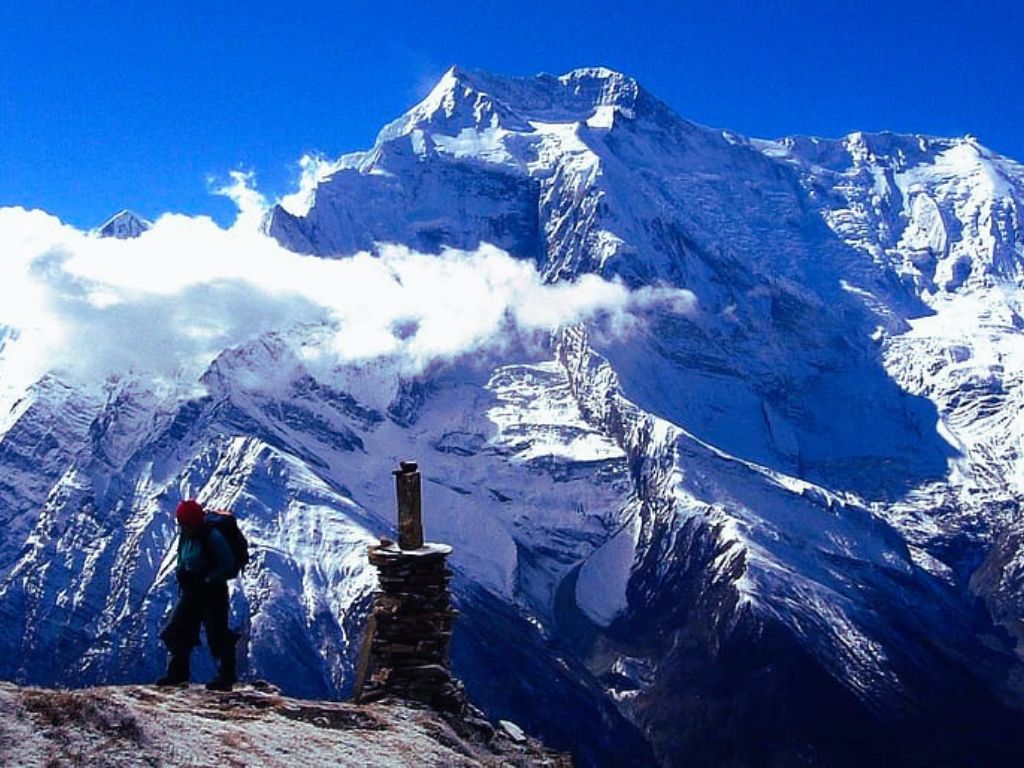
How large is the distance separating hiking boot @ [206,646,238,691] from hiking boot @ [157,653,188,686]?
1.11 m

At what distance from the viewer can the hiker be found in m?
32.0

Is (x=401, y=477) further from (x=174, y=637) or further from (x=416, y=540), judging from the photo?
(x=174, y=637)

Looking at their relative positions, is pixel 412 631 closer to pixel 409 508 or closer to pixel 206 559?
pixel 409 508

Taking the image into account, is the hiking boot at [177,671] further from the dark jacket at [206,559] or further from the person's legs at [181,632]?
the dark jacket at [206,559]

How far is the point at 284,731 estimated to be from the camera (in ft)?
89.9

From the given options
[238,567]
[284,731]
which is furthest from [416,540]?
[284,731]

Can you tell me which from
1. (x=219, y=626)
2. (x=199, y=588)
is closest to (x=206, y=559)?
(x=199, y=588)

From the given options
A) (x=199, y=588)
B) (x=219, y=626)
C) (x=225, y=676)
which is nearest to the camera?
(x=225, y=676)

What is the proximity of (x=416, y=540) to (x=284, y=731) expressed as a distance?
36.8ft

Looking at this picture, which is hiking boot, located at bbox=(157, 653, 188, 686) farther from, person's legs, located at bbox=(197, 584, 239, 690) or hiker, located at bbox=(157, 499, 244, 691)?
person's legs, located at bbox=(197, 584, 239, 690)

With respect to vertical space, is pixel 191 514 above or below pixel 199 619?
above

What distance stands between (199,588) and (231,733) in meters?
6.73

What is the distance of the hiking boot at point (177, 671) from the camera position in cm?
3212

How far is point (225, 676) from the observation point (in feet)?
103
